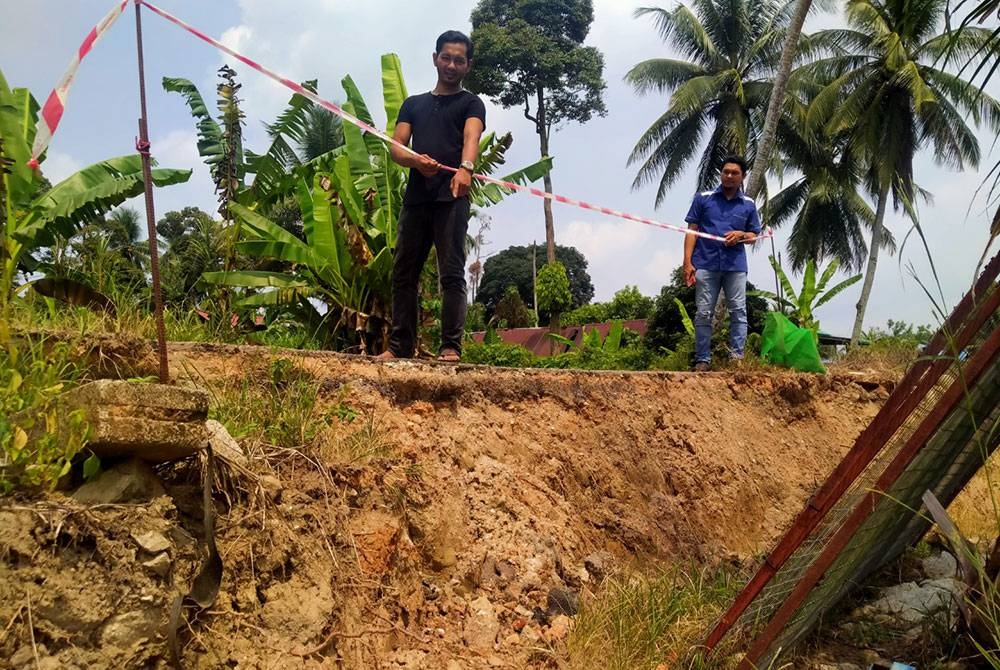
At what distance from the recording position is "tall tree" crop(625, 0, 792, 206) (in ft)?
80.6

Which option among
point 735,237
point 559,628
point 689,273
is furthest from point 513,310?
point 559,628

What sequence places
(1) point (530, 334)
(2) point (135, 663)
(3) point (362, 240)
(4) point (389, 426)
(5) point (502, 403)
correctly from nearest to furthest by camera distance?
(2) point (135, 663) < (4) point (389, 426) < (5) point (502, 403) < (3) point (362, 240) < (1) point (530, 334)

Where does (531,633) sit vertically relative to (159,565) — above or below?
below

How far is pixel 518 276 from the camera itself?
4288 centimetres

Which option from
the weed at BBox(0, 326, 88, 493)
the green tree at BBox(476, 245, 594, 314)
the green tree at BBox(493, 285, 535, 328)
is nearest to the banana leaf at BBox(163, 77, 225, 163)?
the weed at BBox(0, 326, 88, 493)

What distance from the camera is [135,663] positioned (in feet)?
7.63

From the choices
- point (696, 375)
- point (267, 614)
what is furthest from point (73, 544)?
point (696, 375)

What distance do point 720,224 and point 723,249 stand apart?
0.21 m

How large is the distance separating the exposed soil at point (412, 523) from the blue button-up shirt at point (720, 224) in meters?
0.99

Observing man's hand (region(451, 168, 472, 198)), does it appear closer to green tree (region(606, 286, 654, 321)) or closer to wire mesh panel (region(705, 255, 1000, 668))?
wire mesh panel (region(705, 255, 1000, 668))

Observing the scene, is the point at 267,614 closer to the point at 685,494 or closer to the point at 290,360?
the point at 290,360

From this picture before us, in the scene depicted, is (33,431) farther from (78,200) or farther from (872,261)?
(872,261)

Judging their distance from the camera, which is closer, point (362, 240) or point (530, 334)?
point (362, 240)

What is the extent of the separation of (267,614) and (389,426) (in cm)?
145
